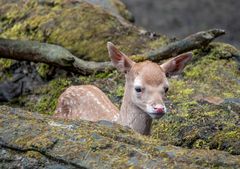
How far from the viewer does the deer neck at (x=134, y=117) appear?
6445 millimetres

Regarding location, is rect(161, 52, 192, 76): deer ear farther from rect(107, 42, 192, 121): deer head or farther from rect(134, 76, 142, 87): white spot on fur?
rect(134, 76, 142, 87): white spot on fur

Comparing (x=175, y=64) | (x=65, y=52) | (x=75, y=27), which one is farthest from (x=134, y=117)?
(x=75, y=27)

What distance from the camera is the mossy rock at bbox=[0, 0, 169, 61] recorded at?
377 inches

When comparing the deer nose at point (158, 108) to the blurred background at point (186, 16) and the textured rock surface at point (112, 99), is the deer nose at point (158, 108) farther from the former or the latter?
the blurred background at point (186, 16)

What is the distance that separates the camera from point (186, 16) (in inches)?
640

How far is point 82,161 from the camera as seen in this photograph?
4.44 m

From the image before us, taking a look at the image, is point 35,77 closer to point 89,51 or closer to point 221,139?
point 89,51

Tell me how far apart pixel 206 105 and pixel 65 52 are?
2059 mm

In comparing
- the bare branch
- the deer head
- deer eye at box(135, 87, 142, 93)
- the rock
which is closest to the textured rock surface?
the rock

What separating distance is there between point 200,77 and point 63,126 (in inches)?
165

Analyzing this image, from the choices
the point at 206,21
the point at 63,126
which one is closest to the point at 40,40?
the point at 63,126

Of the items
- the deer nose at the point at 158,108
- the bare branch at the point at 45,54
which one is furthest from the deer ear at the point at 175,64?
the bare branch at the point at 45,54

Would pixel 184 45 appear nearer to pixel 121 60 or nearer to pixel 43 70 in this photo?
pixel 43 70

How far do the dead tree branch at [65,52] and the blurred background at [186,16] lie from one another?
5.51 metres
